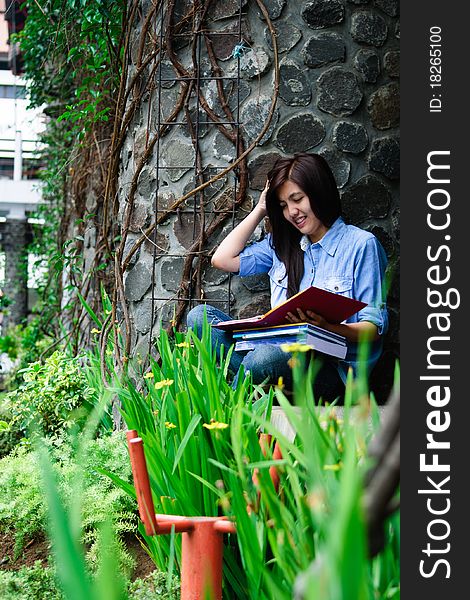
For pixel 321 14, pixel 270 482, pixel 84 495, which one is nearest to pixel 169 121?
pixel 321 14

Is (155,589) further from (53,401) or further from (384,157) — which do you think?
(384,157)

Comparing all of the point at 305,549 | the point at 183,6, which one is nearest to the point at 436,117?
the point at 305,549

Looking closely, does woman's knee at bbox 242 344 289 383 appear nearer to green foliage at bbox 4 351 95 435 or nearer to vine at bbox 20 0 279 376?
vine at bbox 20 0 279 376

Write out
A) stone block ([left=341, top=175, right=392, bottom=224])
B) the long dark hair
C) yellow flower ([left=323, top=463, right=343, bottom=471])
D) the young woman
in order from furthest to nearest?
stone block ([left=341, top=175, right=392, bottom=224]), the long dark hair, the young woman, yellow flower ([left=323, top=463, right=343, bottom=471])

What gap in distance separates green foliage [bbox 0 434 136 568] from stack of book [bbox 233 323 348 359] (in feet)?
1.75

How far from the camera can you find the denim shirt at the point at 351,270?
2.73 m

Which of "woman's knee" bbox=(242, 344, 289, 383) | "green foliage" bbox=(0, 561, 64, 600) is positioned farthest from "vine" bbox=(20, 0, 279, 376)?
"green foliage" bbox=(0, 561, 64, 600)

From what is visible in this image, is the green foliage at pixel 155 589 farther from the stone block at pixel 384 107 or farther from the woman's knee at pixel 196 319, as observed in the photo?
the stone block at pixel 384 107

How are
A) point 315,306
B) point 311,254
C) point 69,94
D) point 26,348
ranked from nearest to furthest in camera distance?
1. point 315,306
2. point 311,254
3. point 69,94
4. point 26,348

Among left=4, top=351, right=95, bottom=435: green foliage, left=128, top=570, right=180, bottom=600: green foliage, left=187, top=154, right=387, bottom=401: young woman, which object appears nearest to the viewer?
left=128, top=570, right=180, bottom=600: green foliage

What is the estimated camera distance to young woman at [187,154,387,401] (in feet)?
8.94

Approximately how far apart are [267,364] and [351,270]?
1.82 ft

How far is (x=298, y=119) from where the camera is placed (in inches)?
127

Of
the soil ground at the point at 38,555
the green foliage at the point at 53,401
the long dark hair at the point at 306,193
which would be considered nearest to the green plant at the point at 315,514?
the soil ground at the point at 38,555
